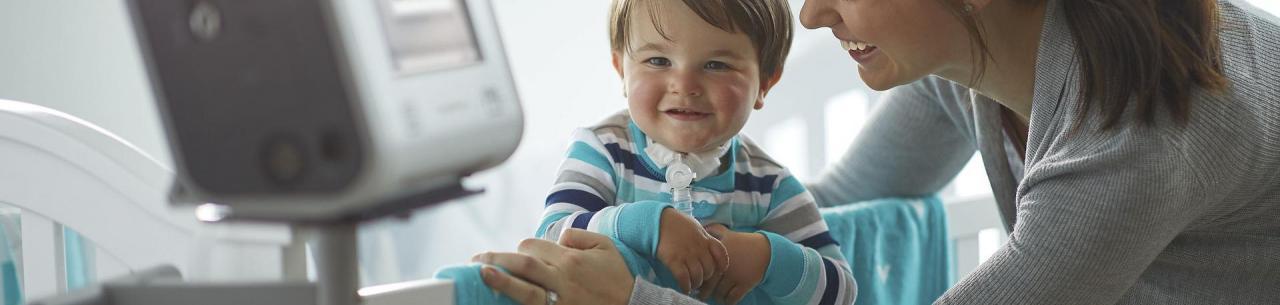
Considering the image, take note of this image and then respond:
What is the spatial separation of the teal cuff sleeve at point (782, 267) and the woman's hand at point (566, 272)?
0.52 ft

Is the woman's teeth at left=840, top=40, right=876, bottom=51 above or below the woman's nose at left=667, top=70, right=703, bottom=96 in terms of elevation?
above

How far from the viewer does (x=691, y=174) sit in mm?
1081

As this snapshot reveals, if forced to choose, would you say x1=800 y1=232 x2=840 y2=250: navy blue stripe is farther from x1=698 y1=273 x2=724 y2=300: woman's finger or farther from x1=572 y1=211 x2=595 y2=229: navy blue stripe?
x1=572 y1=211 x2=595 y2=229: navy blue stripe

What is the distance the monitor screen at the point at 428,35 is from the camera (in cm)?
54

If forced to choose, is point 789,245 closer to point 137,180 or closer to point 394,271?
point 137,180

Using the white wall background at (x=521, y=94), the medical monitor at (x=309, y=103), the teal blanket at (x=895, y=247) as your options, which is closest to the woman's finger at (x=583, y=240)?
the medical monitor at (x=309, y=103)

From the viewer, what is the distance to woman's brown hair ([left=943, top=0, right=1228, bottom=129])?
3.40 ft

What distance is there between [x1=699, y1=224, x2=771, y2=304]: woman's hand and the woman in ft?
0.33

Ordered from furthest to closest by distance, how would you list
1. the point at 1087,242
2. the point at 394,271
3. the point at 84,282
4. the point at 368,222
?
the point at 394,271, the point at 84,282, the point at 1087,242, the point at 368,222

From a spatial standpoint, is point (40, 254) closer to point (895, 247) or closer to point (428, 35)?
point (428, 35)

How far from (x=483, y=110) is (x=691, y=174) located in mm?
519

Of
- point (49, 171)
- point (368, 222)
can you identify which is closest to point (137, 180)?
point (49, 171)

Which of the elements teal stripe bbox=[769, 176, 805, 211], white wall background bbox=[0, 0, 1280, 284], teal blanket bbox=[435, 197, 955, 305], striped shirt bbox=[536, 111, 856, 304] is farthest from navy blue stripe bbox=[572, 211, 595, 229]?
white wall background bbox=[0, 0, 1280, 284]

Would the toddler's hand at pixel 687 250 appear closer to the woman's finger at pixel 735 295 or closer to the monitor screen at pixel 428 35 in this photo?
the woman's finger at pixel 735 295
